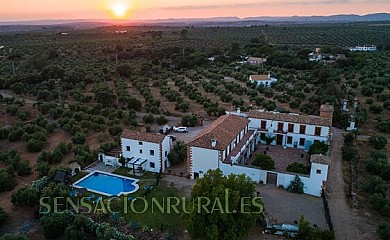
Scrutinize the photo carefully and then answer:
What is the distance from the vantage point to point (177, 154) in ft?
91.7

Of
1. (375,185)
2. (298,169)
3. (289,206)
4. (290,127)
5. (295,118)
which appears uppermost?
(295,118)

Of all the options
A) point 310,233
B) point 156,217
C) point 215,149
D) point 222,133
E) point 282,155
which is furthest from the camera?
point 282,155

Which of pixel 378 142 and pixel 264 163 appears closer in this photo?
pixel 264 163

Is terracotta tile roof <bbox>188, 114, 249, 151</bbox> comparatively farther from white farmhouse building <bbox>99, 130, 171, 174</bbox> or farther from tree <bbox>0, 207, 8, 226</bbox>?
tree <bbox>0, 207, 8, 226</bbox>

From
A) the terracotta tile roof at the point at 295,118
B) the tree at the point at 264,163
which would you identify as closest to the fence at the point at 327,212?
the tree at the point at 264,163

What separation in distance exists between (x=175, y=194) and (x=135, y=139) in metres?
6.00

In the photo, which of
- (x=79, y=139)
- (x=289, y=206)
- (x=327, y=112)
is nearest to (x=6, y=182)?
(x=79, y=139)

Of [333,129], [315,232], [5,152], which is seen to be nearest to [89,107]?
[5,152]

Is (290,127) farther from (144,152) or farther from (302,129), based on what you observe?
(144,152)

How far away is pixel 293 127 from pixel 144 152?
13460 millimetres

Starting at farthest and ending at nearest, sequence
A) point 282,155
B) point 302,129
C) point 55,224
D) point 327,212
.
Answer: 1. point 302,129
2. point 282,155
3. point 327,212
4. point 55,224

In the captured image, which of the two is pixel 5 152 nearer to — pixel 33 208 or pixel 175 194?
pixel 33 208

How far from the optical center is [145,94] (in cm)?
5188

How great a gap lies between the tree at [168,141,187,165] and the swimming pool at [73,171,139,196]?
359 centimetres
